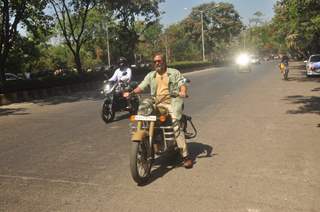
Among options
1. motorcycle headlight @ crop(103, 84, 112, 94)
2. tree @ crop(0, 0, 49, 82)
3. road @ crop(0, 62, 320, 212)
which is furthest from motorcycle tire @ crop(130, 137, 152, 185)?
tree @ crop(0, 0, 49, 82)

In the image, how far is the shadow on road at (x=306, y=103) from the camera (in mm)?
12172

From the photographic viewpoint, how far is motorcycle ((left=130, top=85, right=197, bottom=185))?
5.55m

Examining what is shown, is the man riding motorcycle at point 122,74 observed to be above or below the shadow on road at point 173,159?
above

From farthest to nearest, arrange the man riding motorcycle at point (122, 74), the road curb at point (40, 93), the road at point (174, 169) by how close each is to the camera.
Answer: the road curb at point (40, 93) → the man riding motorcycle at point (122, 74) → the road at point (174, 169)

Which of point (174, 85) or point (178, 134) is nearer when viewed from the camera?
point (178, 134)

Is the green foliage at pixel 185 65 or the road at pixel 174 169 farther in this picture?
the green foliage at pixel 185 65

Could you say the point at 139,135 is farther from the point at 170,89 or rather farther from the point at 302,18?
the point at 302,18

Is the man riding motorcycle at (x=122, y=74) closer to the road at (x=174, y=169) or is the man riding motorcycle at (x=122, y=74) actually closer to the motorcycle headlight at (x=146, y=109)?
the road at (x=174, y=169)

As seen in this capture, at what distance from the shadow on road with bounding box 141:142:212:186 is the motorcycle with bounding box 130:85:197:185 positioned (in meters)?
0.23

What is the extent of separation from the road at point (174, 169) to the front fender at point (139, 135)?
60cm

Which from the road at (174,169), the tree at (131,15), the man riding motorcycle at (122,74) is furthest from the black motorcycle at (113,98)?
the tree at (131,15)

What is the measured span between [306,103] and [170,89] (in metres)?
8.91

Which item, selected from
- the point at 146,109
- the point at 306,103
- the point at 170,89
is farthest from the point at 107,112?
the point at 306,103

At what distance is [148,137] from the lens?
5.88 m
